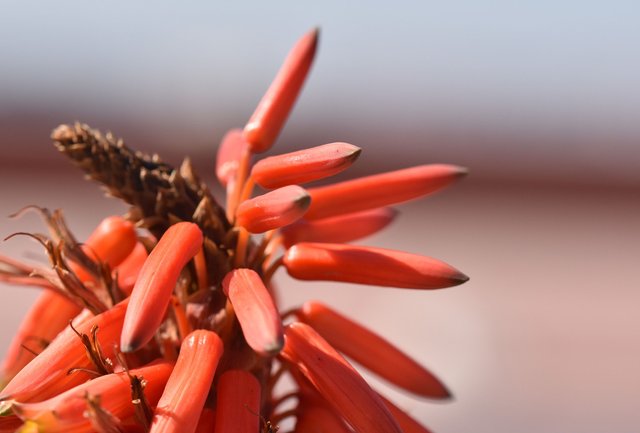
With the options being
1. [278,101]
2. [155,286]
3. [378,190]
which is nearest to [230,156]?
[278,101]

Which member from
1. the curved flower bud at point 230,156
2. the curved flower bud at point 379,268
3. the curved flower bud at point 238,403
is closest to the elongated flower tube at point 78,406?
the curved flower bud at point 238,403

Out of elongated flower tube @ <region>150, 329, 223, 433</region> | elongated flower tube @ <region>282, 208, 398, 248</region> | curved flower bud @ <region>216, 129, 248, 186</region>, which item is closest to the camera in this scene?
elongated flower tube @ <region>150, 329, 223, 433</region>

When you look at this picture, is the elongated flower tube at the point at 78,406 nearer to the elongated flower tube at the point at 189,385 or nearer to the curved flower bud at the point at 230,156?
the elongated flower tube at the point at 189,385

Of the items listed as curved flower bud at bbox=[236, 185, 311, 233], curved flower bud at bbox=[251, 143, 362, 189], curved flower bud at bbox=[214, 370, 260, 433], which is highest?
curved flower bud at bbox=[251, 143, 362, 189]

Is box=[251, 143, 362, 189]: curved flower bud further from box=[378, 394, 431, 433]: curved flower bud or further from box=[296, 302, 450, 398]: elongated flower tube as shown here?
box=[378, 394, 431, 433]: curved flower bud

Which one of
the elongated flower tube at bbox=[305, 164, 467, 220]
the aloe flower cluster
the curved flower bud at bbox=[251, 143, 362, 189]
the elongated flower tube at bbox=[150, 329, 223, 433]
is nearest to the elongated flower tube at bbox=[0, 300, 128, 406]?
the aloe flower cluster

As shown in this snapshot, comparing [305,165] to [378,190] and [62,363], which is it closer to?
[378,190]
